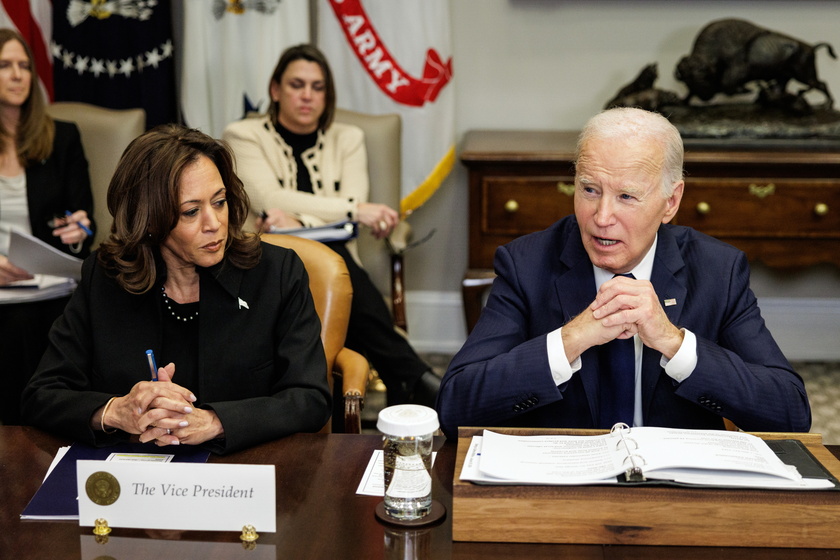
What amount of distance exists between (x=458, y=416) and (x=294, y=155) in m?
2.22

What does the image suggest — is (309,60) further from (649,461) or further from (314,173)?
(649,461)

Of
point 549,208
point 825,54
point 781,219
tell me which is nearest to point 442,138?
point 549,208

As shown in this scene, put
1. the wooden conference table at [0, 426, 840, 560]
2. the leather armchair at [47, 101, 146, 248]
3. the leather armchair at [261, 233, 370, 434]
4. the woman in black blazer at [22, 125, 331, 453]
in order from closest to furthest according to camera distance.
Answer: the wooden conference table at [0, 426, 840, 560] → the woman in black blazer at [22, 125, 331, 453] → the leather armchair at [261, 233, 370, 434] → the leather armchair at [47, 101, 146, 248]

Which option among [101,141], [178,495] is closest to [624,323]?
[178,495]

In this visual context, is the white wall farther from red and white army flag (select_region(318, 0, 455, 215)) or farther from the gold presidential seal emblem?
the gold presidential seal emblem

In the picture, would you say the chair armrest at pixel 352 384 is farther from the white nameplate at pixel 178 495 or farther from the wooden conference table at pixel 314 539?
the white nameplate at pixel 178 495

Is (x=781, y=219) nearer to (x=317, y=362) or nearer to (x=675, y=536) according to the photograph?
(x=317, y=362)

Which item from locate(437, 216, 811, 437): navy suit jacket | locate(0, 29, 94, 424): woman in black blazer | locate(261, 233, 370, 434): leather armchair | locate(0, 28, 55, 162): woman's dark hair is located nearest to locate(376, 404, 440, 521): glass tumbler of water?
locate(437, 216, 811, 437): navy suit jacket

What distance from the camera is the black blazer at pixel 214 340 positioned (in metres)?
1.94

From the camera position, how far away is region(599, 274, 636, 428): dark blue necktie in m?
1.85

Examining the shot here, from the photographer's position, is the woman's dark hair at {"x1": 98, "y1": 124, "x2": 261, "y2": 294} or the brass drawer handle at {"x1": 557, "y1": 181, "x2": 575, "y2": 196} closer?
the woman's dark hair at {"x1": 98, "y1": 124, "x2": 261, "y2": 294}

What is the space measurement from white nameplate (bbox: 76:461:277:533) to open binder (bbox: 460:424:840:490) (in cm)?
32

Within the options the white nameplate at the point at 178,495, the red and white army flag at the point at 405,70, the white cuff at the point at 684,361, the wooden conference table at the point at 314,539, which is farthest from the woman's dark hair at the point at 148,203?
the red and white army flag at the point at 405,70

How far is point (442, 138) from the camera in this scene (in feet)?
13.9
